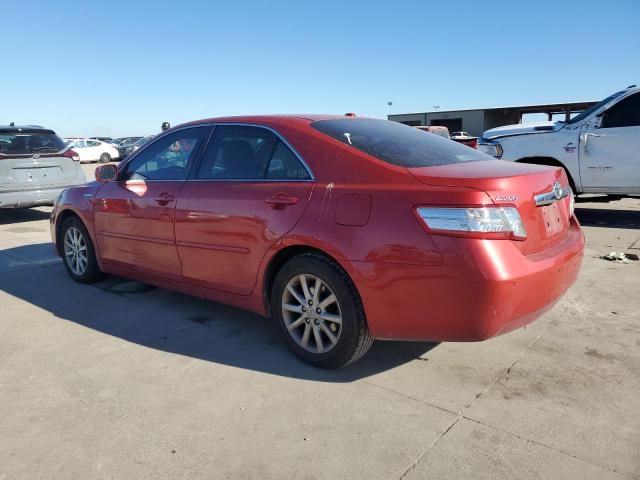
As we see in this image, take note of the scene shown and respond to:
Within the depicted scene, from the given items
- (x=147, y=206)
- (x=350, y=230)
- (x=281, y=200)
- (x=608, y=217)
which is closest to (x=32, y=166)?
(x=147, y=206)

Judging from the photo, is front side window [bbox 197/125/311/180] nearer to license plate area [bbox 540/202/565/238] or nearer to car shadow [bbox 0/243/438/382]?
car shadow [bbox 0/243/438/382]

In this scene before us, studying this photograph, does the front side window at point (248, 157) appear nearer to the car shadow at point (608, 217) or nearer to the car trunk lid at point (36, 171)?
the car shadow at point (608, 217)

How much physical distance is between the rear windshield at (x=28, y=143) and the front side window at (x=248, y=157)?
6328 mm

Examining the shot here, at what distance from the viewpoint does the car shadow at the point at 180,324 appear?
133 inches

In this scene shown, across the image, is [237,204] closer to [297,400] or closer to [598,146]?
[297,400]

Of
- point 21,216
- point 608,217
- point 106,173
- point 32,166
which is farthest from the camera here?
point 21,216

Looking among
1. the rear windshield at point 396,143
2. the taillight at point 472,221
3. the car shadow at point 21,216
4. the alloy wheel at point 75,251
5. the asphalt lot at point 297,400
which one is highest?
the rear windshield at point 396,143

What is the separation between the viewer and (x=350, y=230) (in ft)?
9.71

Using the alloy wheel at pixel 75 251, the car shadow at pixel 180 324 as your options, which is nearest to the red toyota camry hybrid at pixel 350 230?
the car shadow at pixel 180 324

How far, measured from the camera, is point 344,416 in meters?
2.74

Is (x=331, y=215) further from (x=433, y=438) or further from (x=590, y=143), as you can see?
(x=590, y=143)

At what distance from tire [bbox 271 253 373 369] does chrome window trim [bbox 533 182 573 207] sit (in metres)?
1.15

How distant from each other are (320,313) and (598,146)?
6367 mm

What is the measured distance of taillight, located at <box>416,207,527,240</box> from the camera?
8.70 feet
